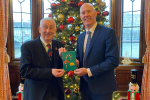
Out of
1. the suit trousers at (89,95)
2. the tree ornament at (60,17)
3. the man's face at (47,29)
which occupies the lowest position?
the suit trousers at (89,95)

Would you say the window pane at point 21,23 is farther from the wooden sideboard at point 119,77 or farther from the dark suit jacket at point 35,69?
the dark suit jacket at point 35,69

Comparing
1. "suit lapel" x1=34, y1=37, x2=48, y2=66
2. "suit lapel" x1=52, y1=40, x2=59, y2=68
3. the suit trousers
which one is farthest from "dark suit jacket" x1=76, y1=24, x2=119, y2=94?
"suit lapel" x1=34, y1=37, x2=48, y2=66

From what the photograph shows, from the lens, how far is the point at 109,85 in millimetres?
1630

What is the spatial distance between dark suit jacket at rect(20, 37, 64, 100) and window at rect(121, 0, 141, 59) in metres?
3.07

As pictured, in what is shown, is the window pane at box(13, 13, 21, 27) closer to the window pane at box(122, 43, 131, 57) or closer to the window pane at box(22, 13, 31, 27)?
the window pane at box(22, 13, 31, 27)

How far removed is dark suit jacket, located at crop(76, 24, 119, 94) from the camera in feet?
5.19

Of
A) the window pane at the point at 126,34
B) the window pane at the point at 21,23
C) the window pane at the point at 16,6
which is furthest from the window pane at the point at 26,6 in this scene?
the window pane at the point at 126,34

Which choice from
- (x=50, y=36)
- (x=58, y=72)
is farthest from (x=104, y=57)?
(x=50, y=36)

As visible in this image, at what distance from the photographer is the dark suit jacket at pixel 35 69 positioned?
4.84 feet

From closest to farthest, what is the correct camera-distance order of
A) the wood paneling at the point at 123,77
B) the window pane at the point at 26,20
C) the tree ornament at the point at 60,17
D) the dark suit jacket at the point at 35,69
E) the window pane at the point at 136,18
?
the dark suit jacket at the point at 35,69 → the tree ornament at the point at 60,17 → the wood paneling at the point at 123,77 → the window pane at the point at 136,18 → the window pane at the point at 26,20

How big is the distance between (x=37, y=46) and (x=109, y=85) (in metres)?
0.91

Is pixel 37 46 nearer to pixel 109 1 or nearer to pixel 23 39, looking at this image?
pixel 23 39

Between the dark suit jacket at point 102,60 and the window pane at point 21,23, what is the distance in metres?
2.90

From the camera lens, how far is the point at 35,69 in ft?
4.88
